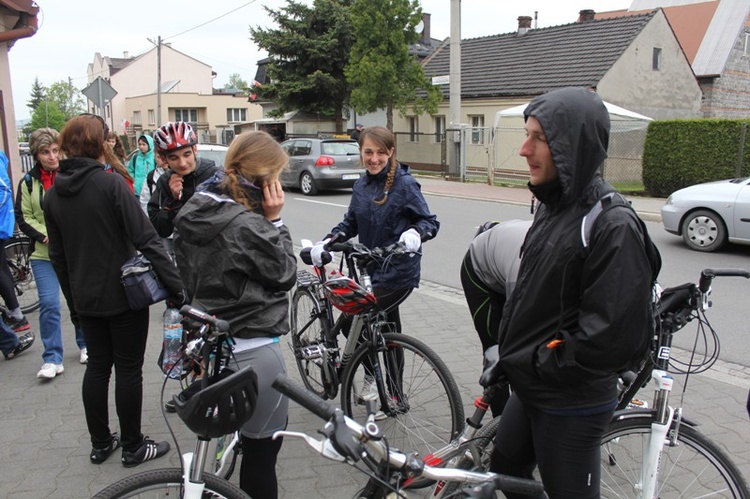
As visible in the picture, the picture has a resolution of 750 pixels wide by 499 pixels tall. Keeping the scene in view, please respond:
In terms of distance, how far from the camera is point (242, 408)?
73.9 inches

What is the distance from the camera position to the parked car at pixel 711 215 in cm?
920

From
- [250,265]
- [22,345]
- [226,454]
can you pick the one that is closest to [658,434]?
[250,265]

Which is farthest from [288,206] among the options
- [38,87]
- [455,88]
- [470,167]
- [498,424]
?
[38,87]

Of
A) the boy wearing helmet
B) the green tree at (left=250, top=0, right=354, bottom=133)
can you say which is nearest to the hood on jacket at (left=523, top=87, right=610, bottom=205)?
the boy wearing helmet

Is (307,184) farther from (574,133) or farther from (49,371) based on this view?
(574,133)

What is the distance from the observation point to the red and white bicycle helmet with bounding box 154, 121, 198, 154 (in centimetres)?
387

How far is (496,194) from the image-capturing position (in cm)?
1755

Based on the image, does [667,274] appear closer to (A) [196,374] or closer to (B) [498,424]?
(B) [498,424]

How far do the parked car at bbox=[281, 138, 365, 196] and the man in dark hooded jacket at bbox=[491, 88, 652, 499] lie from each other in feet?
50.6

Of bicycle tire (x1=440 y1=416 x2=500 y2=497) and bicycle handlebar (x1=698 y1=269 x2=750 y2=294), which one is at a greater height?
bicycle handlebar (x1=698 y1=269 x2=750 y2=294)

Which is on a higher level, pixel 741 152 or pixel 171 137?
pixel 171 137

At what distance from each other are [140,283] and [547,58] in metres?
24.5

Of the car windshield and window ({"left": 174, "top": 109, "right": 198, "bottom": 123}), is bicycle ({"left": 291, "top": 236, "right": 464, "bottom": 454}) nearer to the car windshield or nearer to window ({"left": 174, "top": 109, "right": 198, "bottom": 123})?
the car windshield

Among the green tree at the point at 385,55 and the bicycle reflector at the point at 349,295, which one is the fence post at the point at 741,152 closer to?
the green tree at the point at 385,55
